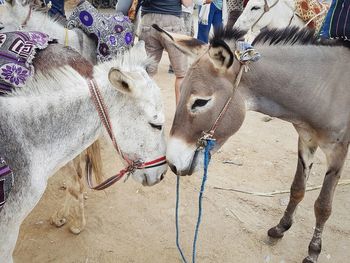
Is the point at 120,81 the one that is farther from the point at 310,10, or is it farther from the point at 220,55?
the point at 310,10

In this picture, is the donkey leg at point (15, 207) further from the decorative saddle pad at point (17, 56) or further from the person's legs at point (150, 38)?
the person's legs at point (150, 38)

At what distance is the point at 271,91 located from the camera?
2.25m

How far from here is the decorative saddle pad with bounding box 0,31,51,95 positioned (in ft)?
6.21

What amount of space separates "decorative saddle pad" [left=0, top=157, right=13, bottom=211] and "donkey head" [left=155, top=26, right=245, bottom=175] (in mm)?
920

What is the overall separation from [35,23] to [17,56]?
1.59 m

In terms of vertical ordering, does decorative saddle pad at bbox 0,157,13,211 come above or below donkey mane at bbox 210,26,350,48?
below

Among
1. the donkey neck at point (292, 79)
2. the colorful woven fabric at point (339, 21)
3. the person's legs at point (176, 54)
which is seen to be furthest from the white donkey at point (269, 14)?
the donkey neck at point (292, 79)

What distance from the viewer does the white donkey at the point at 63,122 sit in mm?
1622

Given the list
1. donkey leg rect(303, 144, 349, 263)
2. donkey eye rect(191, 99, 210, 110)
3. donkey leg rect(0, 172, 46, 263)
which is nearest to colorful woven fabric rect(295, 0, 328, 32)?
donkey leg rect(303, 144, 349, 263)

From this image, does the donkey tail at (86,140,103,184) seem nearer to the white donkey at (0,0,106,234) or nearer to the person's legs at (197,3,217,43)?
the white donkey at (0,0,106,234)

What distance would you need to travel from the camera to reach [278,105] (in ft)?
7.64

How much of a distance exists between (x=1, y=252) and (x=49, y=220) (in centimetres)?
146

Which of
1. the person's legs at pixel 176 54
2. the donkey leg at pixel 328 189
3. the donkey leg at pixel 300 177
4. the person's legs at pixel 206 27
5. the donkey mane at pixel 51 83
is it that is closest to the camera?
the donkey mane at pixel 51 83

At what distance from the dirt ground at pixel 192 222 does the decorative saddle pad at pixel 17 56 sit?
750 millimetres
